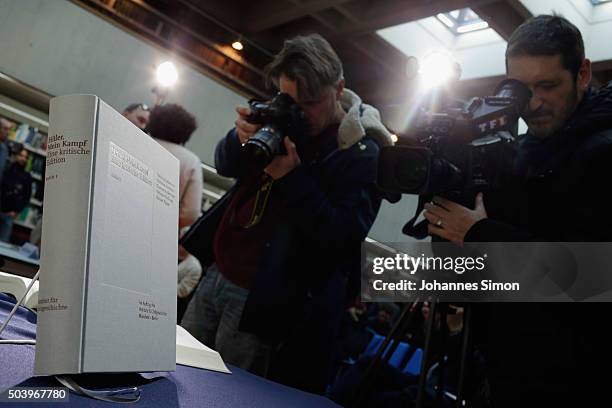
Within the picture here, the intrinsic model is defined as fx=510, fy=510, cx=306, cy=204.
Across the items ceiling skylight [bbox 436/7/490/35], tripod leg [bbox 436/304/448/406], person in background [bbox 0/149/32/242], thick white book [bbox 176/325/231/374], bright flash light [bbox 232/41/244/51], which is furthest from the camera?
bright flash light [bbox 232/41/244/51]

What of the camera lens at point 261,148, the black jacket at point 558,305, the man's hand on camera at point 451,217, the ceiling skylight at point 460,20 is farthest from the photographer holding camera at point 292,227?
the ceiling skylight at point 460,20

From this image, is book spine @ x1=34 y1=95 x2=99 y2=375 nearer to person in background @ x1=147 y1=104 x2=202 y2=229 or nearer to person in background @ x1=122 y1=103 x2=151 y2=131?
person in background @ x1=147 y1=104 x2=202 y2=229

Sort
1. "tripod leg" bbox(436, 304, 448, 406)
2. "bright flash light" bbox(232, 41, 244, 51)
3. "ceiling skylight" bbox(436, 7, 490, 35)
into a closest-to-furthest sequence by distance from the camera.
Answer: "tripod leg" bbox(436, 304, 448, 406)
"ceiling skylight" bbox(436, 7, 490, 35)
"bright flash light" bbox(232, 41, 244, 51)

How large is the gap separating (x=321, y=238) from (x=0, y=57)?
3.25m

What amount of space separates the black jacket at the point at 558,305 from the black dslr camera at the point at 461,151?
0.08 m

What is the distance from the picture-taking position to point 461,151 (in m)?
1.03

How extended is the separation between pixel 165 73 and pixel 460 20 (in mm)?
2433

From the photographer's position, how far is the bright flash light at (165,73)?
4324mm

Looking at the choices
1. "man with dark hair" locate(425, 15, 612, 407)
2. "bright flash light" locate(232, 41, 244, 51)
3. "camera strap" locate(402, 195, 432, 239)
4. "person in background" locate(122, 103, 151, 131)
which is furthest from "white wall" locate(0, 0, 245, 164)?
"man with dark hair" locate(425, 15, 612, 407)

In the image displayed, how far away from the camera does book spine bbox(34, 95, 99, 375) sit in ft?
1.27

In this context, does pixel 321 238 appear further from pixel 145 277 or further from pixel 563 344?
pixel 145 277

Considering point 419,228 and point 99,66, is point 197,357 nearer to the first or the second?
point 419,228

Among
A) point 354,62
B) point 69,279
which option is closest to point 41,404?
point 69,279

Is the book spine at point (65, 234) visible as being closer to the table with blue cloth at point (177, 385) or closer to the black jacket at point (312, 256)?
the table with blue cloth at point (177, 385)
